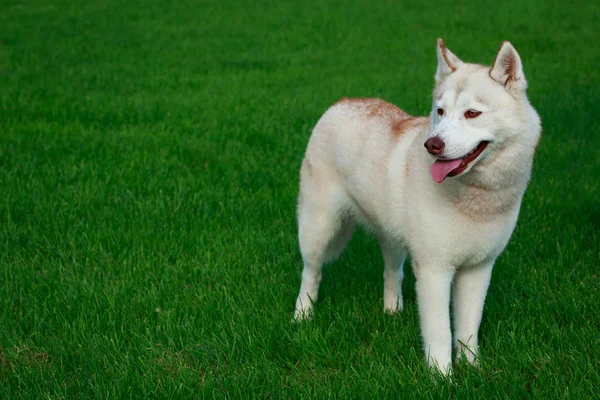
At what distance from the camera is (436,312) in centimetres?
336

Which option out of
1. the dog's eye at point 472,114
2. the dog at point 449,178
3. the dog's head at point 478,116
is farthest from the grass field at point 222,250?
the dog's eye at point 472,114

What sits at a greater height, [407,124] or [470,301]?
[407,124]

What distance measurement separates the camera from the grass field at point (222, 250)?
11.3 feet

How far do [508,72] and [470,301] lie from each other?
111 centimetres

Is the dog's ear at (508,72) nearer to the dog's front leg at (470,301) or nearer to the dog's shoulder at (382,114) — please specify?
the dog's shoulder at (382,114)

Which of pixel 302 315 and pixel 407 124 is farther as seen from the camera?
pixel 302 315

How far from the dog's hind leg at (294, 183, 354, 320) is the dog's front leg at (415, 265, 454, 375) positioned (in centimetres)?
78

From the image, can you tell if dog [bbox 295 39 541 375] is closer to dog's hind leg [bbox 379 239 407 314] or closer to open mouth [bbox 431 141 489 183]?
open mouth [bbox 431 141 489 183]

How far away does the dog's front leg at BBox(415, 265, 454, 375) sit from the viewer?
11.0 ft

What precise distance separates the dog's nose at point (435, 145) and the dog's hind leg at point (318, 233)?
1.00 meters

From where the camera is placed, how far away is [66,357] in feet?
11.9

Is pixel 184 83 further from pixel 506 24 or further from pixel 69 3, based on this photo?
pixel 69 3

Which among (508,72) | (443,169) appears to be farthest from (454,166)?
(508,72)

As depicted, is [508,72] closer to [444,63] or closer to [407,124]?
[444,63]
